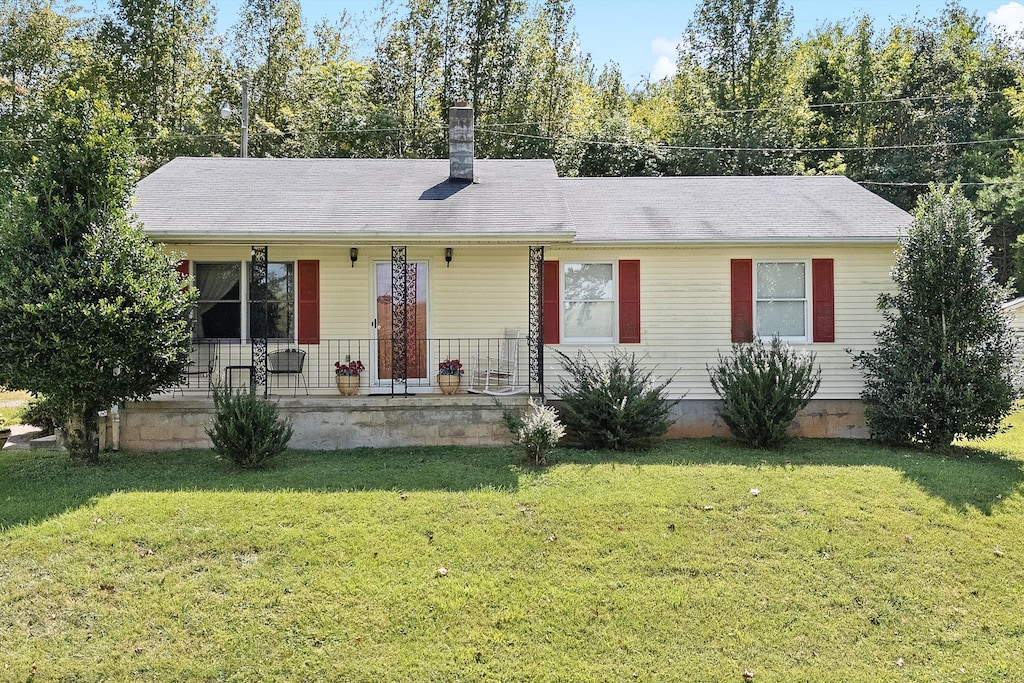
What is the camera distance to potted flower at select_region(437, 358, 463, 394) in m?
9.38

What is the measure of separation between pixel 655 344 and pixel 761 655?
6173 millimetres

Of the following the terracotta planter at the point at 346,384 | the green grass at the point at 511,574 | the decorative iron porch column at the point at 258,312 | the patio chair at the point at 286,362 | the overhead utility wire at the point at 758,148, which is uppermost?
the overhead utility wire at the point at 758,148

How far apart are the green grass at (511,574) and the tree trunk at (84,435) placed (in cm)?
54

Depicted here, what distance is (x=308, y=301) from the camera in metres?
9.82

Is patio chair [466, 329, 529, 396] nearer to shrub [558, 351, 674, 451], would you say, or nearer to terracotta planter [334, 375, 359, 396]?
shrub [558, 351, 674, 451]

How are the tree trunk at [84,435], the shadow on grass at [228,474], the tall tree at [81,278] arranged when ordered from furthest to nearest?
1. the tree trunk at [84,435]
2. the tall tree at [81,278]
3. the shadow on grass at [228,474]

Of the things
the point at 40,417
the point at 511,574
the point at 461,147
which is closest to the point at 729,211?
the point at 461,147

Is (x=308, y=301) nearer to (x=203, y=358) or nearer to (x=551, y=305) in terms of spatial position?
(x=203, y=358)

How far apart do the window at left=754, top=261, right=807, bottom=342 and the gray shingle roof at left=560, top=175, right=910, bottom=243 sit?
594 mm

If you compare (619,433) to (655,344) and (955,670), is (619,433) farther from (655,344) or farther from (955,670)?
(955,670)

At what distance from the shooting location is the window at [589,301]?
10.2m

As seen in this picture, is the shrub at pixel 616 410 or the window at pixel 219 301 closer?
the shrub at pixel 616 410

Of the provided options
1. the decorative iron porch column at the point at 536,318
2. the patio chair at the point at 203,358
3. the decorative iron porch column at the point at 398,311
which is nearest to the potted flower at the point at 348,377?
the decorative iron porch column at the point at 398,311

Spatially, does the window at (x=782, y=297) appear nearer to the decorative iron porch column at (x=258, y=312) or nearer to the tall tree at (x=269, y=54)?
the decorative iron porch column at (x=258, y=312)
